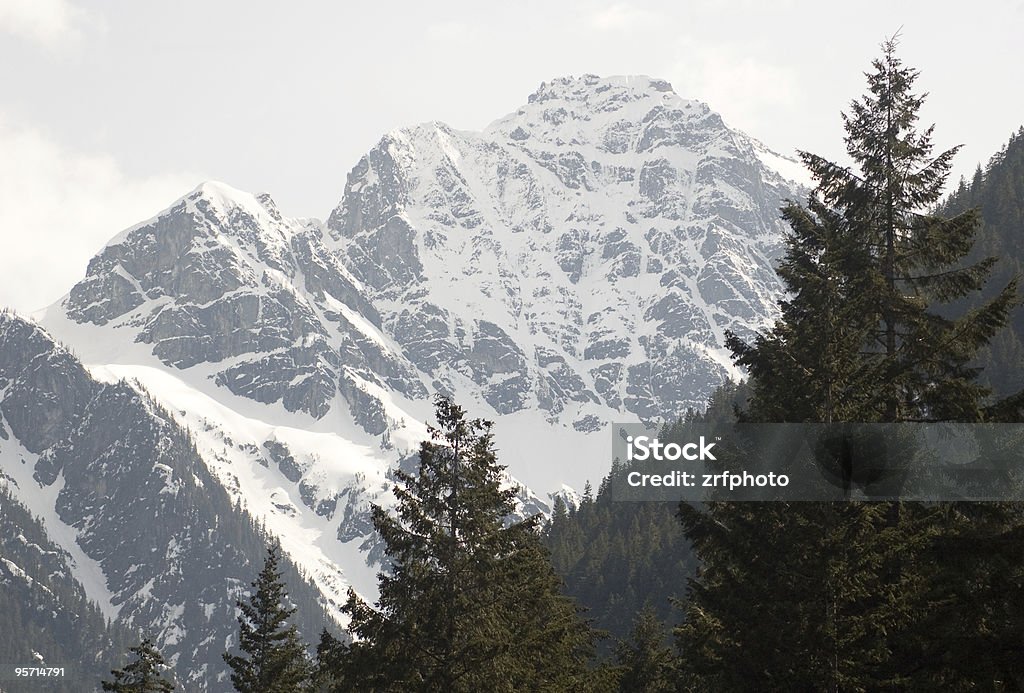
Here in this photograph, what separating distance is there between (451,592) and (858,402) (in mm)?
8811

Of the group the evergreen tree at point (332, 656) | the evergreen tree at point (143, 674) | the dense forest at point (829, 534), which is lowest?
the evergreen tree at point (143, 674)

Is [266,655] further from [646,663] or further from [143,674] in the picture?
[646,663]

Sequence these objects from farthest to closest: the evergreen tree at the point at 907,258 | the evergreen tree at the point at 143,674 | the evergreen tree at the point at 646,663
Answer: the evergreen tree at the point at 646,663 → the evergreen tree at the point at 143,674 → the evergreen tree at the point at 907,258

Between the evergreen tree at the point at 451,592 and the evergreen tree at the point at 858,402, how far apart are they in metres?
3.88

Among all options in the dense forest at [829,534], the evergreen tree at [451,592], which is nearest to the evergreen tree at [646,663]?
the dense forest at [829,534]

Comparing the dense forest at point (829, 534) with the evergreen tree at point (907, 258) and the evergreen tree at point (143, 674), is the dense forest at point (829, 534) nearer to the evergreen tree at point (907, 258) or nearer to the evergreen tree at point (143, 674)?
the evergreen tree at point (907, 258)

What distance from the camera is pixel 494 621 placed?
25766 millimetres

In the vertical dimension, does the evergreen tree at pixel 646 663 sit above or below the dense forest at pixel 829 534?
below

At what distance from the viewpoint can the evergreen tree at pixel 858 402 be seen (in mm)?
20812

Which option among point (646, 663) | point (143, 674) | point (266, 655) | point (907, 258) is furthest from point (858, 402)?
point (646, 663)

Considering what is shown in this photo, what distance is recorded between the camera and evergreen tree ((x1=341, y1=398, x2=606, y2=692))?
1003 inches

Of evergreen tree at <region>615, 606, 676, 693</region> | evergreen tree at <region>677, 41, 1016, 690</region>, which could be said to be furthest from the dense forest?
evergreen tree at <region>615, 606, 676, 693</region>

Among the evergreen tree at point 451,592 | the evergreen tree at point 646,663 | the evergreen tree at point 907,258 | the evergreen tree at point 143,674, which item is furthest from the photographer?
the evergreen tree at point 646,663

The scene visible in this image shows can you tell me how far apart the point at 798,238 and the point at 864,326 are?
322cm
